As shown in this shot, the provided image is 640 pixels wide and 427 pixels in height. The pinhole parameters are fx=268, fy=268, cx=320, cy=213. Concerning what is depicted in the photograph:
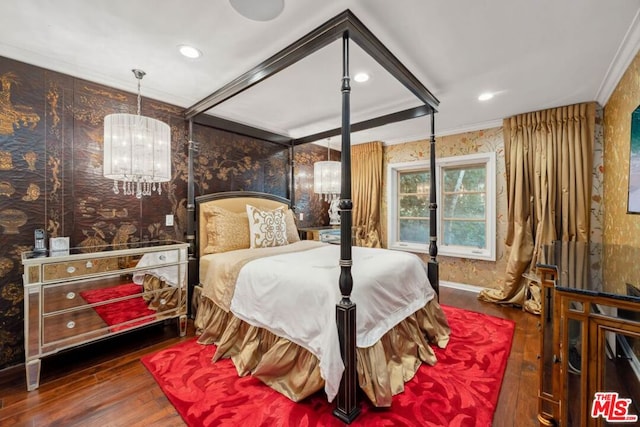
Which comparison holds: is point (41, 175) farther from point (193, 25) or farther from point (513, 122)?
point (513, 122)

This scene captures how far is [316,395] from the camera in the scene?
1.72 meters

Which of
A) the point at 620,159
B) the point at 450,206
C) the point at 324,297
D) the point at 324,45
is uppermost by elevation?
the point at 324,45

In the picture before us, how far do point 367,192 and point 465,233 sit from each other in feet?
5.65

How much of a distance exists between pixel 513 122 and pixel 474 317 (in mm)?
2514

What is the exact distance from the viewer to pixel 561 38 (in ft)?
6.21

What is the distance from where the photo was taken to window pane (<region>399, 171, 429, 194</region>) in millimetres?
4543

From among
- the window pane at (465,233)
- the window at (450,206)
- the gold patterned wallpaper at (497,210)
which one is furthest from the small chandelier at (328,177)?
the window pane at (465,233)

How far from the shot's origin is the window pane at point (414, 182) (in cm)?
454

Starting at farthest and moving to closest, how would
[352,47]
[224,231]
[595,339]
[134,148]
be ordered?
1. [224,231]
2. [134,148]
3. [352,47]
4. [595,339]

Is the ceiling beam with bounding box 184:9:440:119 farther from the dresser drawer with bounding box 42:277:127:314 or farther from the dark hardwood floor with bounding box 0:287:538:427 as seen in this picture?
the dark hardwood floor with bounding box 0:287:538:427

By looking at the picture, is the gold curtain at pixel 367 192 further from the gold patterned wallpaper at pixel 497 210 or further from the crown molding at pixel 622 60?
the crown molding at pixel 622 60

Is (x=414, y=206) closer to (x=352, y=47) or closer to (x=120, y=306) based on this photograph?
(x=352, y=47)

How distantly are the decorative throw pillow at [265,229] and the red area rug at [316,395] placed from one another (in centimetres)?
114

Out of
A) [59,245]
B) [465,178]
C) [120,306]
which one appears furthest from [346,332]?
[465,178]
